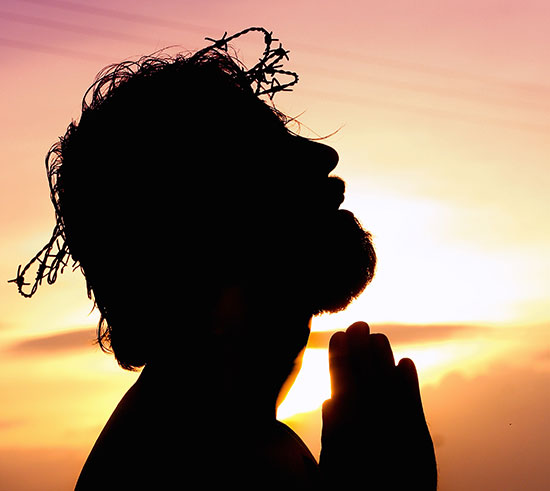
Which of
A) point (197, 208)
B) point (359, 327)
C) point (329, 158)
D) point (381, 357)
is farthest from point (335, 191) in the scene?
point (381, 357)

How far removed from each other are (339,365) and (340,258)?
0.42m

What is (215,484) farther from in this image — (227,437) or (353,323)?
(353,323)

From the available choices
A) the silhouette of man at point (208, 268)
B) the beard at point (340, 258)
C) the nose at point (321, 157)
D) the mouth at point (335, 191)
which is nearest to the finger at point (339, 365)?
the silhouette of man at point (208, 268)

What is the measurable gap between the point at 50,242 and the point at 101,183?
1.36 feet

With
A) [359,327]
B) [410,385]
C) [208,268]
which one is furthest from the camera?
[208,268]

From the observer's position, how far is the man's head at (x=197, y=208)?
5.91 ft

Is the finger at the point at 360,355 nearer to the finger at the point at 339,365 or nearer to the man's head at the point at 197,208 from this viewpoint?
the finger at the point at 339,365

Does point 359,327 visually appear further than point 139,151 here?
No

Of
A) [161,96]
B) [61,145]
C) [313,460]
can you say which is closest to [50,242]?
[61,145]

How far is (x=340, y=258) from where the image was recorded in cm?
182

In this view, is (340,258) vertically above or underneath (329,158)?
underneath

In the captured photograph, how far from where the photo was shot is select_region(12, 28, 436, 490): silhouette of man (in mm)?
1712

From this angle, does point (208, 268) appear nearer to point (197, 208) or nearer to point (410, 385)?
point (197, 208)

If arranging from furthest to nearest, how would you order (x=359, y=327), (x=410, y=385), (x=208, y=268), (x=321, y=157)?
(x=321, y=157)
(x=208, y=268)
(x=359, y=327)
(x=410, y=385)
